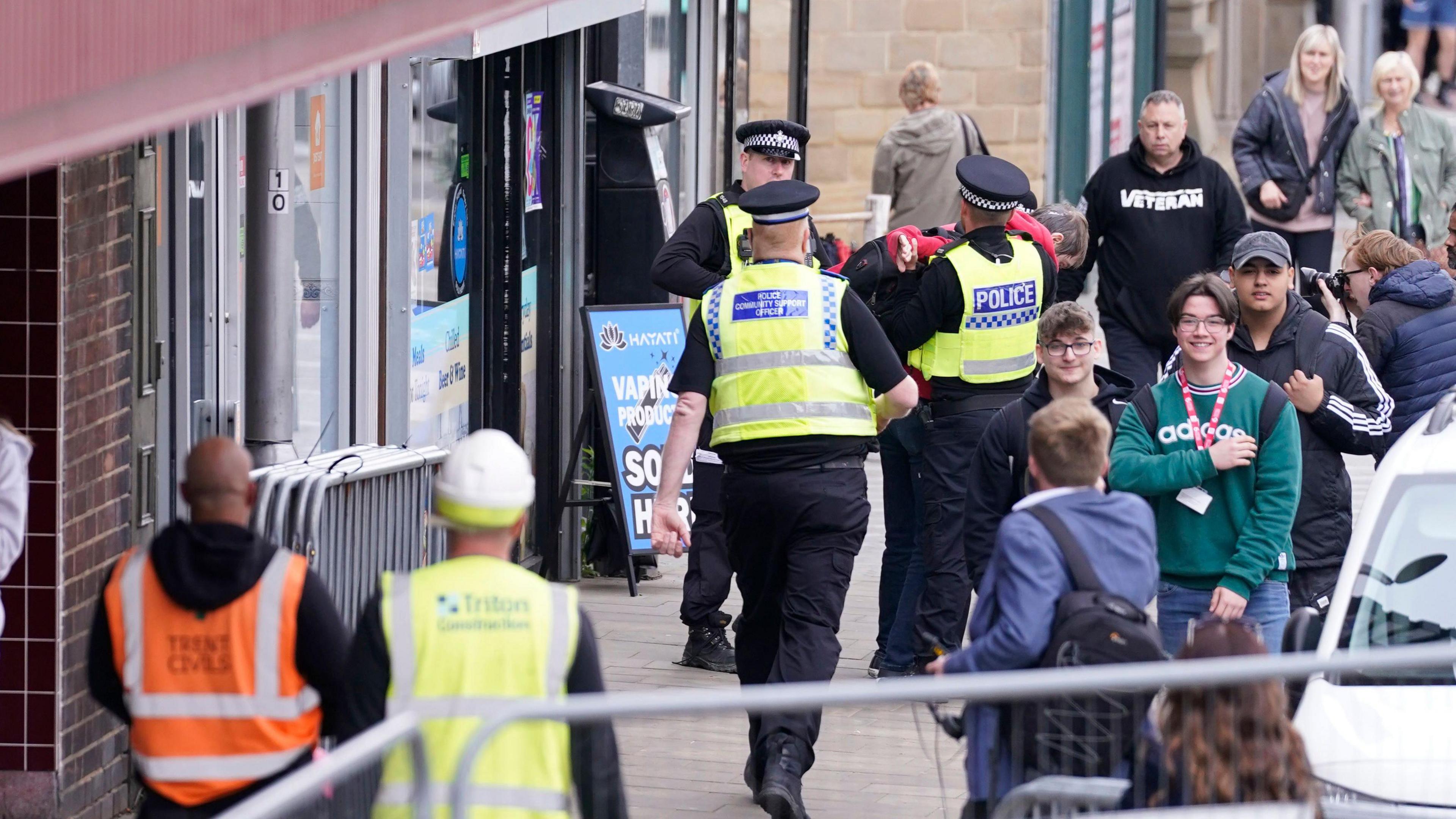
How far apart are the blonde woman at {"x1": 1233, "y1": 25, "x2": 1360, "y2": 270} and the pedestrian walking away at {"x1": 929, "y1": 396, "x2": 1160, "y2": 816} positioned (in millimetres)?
7638

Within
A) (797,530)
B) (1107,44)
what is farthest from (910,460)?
(1107,44)

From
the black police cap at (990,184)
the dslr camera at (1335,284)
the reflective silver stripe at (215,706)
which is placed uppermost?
the black police cap at (990,184)

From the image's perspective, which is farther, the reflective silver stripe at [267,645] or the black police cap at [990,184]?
the black police cap at [990,184]

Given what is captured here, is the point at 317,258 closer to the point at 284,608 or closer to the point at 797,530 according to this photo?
the point at 797,530

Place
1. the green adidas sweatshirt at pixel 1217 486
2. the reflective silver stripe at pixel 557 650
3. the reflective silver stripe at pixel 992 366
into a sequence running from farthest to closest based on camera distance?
the reflective silver stripe at pixel 992 366
the green adidas sweatshirt at pixel 1217 486
the reflective silver stripe at pixel 557 650

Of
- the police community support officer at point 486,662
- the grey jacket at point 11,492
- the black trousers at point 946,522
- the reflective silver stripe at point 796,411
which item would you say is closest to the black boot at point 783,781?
the reflective silver stripe at point 796,411

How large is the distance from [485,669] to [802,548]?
2.72m

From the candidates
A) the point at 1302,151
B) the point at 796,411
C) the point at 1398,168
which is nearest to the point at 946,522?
the point at 796,411

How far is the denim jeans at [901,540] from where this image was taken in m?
8.29

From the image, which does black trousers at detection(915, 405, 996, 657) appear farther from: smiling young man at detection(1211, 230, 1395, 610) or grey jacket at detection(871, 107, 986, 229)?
grey jacket at detection(871, 107, 986, 229)

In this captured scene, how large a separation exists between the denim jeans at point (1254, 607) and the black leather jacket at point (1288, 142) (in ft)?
20.2

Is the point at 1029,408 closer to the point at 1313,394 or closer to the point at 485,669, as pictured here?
the point at 1313,394

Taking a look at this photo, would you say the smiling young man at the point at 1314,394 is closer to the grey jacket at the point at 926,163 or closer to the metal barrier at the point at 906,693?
the metal barrier at the point at 906,693

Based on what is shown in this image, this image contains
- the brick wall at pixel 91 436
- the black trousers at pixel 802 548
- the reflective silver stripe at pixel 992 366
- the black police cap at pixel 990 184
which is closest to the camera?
the brick wall at pixel 91 436
